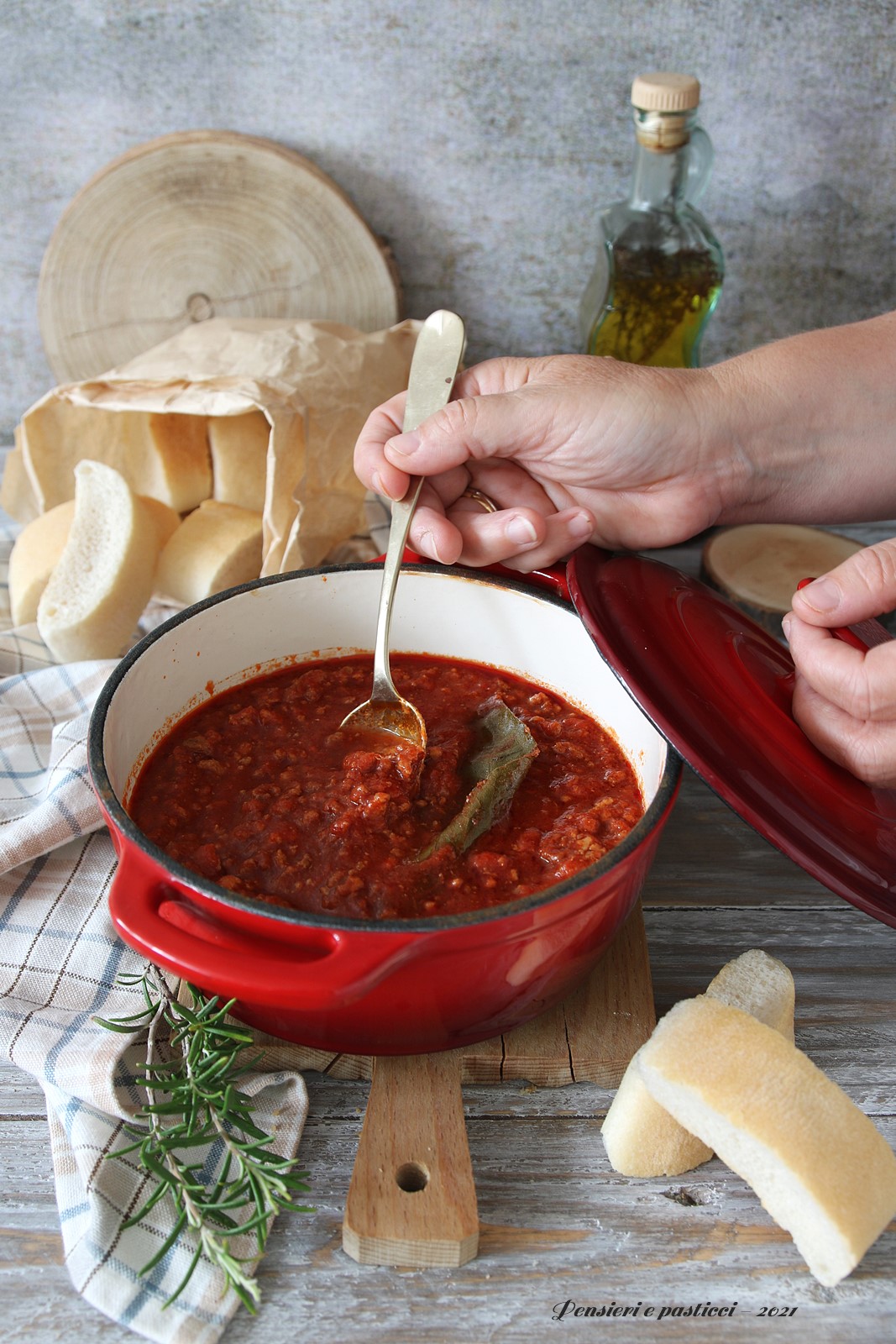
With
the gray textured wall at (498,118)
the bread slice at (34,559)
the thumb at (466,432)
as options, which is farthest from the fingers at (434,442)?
the gray textured wall at (498,118)

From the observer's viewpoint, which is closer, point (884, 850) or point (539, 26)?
point (884, 850)

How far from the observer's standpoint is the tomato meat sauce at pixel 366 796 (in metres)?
1.62

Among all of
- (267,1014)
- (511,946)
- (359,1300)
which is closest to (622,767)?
(511,946)

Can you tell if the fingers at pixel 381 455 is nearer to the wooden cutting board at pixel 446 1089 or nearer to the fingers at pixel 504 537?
the fingers at pixel 504 537

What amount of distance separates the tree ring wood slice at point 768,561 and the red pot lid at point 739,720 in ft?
2.27

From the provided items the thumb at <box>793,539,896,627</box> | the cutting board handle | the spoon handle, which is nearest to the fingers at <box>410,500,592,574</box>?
the spoon handle

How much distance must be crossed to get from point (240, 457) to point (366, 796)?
1299 millimetres

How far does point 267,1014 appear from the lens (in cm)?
151

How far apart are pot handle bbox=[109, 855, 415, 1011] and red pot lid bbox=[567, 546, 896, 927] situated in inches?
20.9

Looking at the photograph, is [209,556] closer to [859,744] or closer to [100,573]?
[100,573]

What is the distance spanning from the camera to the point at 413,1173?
1.45 meters

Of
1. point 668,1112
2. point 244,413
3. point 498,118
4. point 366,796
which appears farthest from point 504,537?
point 498,118

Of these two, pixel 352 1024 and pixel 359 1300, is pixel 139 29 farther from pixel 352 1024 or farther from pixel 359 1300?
pixel 359 1300

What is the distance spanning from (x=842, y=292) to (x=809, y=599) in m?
1.79
